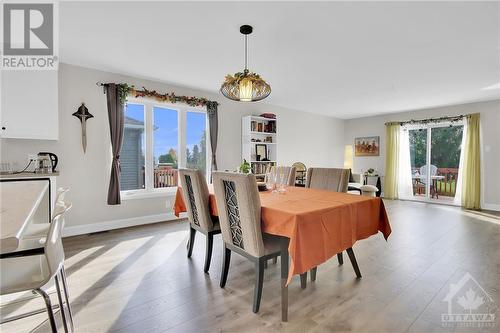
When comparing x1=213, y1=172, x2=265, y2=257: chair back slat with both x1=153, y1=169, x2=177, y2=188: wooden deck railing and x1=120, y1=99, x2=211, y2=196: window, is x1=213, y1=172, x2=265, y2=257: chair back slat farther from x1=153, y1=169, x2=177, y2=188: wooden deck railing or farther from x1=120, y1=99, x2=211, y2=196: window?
x1=153, y1=169, x2=177, y2=188: wooden deck railing

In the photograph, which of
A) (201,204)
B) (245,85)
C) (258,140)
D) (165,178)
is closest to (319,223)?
(201,204)

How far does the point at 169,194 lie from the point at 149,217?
51 cm

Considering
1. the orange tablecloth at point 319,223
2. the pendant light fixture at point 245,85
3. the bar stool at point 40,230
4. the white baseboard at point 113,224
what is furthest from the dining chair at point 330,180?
the white baseboard at point 113,224

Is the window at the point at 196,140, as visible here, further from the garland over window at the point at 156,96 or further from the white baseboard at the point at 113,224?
the white baseboard at the point at 113,224

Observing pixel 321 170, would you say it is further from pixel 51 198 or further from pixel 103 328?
pixel 51 198

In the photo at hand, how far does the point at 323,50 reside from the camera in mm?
3096

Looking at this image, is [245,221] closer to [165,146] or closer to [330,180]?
[330,180]

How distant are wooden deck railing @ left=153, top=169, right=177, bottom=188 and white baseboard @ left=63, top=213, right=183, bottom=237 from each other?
555mm

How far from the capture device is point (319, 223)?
5.69 feet

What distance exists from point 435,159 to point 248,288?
652cm

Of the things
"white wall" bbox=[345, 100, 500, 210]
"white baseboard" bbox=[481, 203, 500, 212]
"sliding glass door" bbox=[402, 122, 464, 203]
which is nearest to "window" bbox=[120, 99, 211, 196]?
"sliding glass door" bbox=[402, 122, 464, 203]

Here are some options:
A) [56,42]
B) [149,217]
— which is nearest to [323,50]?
[56,42]

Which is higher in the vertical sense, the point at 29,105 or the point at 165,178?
the point at 29,105

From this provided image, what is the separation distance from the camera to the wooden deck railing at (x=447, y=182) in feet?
20.1
